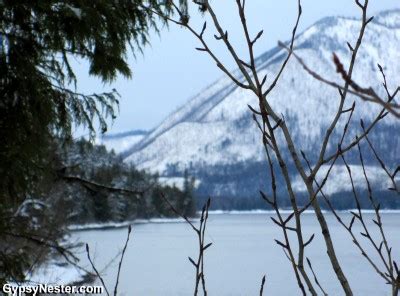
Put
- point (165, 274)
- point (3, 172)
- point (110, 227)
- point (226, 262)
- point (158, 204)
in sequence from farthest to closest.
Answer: point (158, 204)
point (110, 227)
point (226, 262)
point (165, 274)
point (3, 172)

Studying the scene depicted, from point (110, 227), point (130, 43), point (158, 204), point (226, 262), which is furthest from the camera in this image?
point (158, 204)

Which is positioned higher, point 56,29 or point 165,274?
point 56,29

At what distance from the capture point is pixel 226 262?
119 feet

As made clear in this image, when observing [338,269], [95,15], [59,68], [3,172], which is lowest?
[338,269]

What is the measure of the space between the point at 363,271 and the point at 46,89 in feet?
96.2

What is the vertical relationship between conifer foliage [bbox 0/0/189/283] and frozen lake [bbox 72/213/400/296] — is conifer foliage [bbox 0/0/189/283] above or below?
above

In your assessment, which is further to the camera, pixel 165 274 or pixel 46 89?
pixel 165 274

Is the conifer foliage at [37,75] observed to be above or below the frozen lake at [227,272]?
above

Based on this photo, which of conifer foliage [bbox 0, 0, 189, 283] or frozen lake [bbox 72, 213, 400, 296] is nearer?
conifer foliage [bbox 0, 0, 189, 283]

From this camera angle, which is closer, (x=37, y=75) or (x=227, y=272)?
(x=37, y=75)

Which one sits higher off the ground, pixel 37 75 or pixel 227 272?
pixel 37 75

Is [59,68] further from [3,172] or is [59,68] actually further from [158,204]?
[158,204]

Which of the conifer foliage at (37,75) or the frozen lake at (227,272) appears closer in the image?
the conifer foliage at (37,75)

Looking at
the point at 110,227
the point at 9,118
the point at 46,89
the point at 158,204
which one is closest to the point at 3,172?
the point at 9,118
